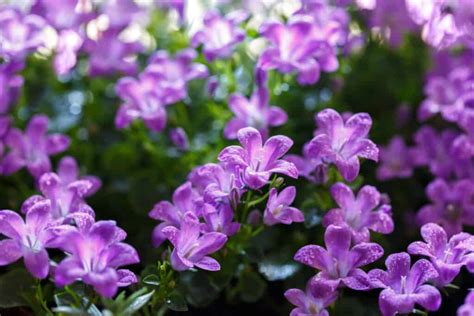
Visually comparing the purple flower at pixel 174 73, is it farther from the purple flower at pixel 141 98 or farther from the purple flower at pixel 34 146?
the purple flower at pixel 34 146

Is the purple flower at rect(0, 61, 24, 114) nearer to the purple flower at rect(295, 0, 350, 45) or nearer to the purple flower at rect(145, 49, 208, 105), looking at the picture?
the purple flower at rect(145, 49, 208, 105)

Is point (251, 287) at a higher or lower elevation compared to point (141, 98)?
lower

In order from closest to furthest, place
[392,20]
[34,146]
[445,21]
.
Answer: [34,146] → [445,21] → [392,20]

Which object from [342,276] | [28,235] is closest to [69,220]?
[28,235]

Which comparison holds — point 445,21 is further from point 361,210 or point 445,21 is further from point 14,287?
point 14,287

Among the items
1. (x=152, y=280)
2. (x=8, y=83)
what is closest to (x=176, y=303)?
(x=152, y=280)

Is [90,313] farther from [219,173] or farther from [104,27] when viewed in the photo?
[104,27]
